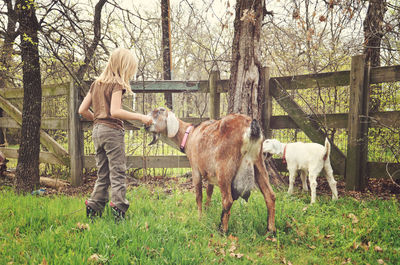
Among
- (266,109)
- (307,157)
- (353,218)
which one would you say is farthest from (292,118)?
(353,218)

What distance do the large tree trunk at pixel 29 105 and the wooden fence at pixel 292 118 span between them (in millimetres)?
717

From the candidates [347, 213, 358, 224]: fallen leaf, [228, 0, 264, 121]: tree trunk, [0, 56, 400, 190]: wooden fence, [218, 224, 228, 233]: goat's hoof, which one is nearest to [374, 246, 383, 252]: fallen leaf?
[347, 213, 358, 224]: fallen leaf

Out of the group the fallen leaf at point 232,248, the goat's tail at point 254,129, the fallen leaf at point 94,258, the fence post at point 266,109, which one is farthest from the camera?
the fence post at point 266,109

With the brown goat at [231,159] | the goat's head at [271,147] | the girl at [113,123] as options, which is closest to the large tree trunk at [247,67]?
the goat's head at [271,147]

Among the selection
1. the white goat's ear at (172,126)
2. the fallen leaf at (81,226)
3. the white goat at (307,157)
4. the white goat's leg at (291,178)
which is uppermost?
the white goat's ear at (172,126)

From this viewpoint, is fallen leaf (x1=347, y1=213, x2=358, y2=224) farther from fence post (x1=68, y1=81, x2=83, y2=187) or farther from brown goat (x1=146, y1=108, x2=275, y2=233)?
fence post (x1=68, y1=81, x2=83, y2=187)

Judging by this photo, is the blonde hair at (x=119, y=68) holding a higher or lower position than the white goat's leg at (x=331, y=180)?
higher

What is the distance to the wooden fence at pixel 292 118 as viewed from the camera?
4.05 metres

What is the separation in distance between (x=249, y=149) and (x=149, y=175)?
10.5 ft

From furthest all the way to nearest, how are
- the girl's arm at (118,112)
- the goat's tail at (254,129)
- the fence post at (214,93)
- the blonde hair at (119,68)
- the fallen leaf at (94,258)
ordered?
the fence post at (214,93) < the blonde hair at (119,68) < the girl's arm at (118,112) < the goat's tail at (254,129) < the fallen leaf at (94,258)

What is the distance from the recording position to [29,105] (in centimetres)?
438

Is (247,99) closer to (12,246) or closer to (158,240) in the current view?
(158,240)

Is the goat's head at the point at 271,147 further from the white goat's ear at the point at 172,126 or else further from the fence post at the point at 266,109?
the white goat's ear at the point at 172,126

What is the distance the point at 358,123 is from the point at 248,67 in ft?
6.41
